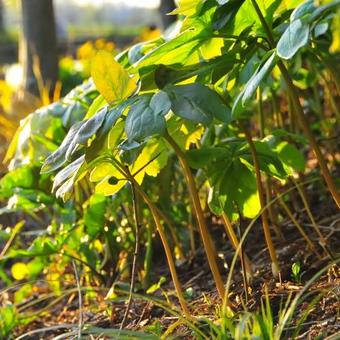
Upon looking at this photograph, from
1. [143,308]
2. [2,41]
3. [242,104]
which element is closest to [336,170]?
[143,308]

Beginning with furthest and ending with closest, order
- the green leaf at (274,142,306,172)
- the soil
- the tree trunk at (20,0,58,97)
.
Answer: the tree trunk at (20,0,58,97) → the green leaf at (274,142,306,172) → the soil

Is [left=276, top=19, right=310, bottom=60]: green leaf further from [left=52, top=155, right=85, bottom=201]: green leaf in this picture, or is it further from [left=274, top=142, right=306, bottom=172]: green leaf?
[left=274, top=142, right=306, bottom=172]: green leaf

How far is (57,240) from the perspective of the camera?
186 cm

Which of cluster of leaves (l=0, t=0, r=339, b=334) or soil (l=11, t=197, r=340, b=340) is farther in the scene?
soil (l=11, t=197, r=340, b=340)

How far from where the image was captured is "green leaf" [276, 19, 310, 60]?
3.52ft

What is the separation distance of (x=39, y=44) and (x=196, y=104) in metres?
3.66

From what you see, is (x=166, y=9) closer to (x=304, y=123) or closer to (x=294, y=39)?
(x=304, y=123)

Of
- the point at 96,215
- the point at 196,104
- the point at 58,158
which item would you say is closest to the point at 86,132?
the point at 58,158

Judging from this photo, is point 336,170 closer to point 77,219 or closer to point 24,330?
point 77,219

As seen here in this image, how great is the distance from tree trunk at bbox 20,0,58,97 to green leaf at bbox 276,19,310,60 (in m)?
3.48

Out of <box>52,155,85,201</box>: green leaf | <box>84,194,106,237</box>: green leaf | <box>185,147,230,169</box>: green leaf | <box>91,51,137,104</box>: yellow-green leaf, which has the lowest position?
<box>84,194,106,237</box>: green leaf

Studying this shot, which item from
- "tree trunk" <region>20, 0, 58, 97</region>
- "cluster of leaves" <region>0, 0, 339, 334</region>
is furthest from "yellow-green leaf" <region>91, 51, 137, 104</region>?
"tree trunk" <region>20, 0, 58, 97</region>

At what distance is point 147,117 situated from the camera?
44.6 inches

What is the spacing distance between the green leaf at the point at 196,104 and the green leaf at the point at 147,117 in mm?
19
